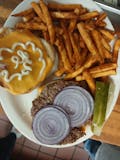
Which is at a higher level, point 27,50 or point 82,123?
point 27,50

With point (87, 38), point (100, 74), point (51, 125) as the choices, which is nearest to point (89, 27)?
point (87, 38)

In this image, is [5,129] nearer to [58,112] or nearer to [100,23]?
[58,112]

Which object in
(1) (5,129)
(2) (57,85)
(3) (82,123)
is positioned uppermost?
(2) (57,85)

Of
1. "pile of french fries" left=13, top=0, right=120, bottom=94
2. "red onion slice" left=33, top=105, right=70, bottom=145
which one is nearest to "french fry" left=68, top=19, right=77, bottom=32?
"pile of french fries" left=13, top=0, right=120, bottom=94

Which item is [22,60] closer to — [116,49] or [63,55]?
[63,55]

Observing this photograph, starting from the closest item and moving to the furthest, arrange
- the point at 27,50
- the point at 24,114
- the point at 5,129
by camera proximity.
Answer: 1. the point at 27,50
2. the point at 24,114
3. the point at 5,129

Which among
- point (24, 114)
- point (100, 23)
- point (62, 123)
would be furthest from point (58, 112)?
point (100, 23)
